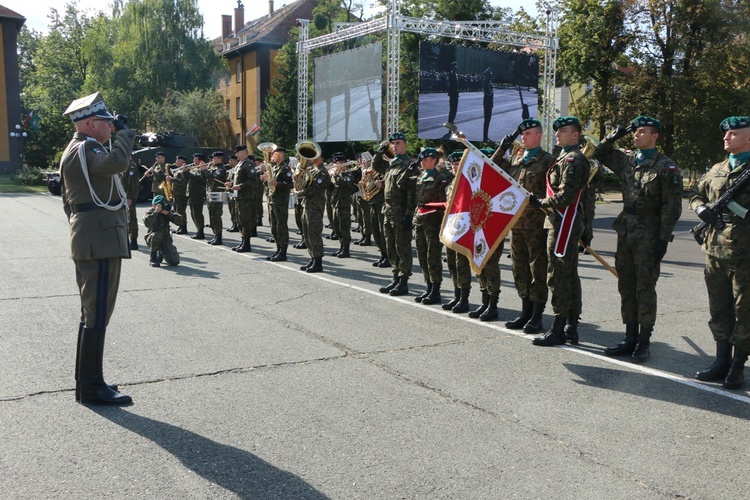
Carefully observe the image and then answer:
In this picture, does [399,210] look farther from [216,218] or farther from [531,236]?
[216,218]

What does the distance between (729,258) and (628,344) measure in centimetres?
128

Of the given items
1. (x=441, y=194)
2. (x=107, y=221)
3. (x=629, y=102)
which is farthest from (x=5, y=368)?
(x=629, y=102)

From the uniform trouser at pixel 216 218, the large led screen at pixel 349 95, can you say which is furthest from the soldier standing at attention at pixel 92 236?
the large led screen at pixel 349 95

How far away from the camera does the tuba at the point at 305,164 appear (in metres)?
11.2

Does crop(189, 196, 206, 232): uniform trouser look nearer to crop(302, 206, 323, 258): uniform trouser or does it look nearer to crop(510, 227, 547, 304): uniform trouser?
crop(302, 206, 323, 258): uniform trouser

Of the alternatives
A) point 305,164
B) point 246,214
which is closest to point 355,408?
point 305,164

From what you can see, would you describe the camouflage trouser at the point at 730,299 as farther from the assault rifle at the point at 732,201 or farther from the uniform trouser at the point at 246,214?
the uniform trouser at the point at 246,214

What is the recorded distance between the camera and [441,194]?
8.43m

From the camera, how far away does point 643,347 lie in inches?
236

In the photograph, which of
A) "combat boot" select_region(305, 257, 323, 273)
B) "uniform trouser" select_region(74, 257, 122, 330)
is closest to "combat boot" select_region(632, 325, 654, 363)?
"uniform trouser" select_region(74, 257, 122, 330)

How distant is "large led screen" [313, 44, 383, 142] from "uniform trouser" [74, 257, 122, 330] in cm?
1926

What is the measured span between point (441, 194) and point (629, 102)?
98.4ft

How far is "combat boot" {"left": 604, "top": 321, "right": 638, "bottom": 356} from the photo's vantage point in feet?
20.1

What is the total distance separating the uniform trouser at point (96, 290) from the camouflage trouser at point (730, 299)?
4.47 m
